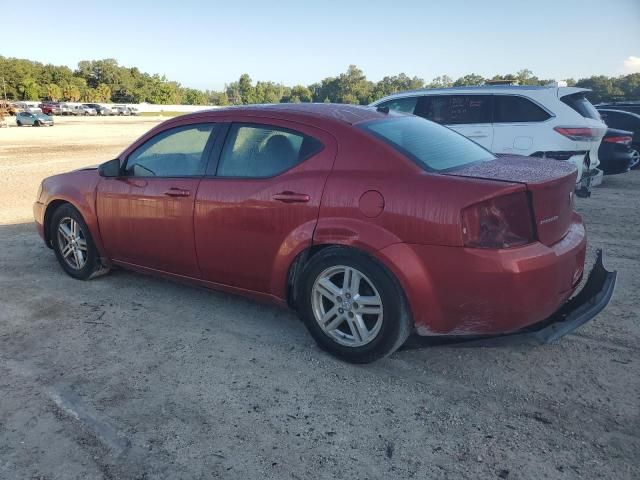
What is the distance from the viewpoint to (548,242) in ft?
9.65

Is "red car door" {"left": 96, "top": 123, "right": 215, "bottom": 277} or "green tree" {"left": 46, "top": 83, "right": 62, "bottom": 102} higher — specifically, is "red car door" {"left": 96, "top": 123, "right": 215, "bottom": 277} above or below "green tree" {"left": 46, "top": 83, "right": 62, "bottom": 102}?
below

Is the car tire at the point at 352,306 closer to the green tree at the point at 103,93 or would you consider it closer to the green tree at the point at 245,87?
the green tree at the point at 103,93

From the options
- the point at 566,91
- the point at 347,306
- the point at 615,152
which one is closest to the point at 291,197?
the point at 347,306

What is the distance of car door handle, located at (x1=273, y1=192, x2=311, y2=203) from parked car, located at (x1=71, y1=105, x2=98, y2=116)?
7188 cm

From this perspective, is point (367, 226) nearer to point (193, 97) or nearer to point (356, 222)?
point (356, 222)

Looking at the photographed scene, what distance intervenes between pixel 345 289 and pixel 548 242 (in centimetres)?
119

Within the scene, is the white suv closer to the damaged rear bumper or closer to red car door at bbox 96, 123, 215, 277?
the damaged rear bumper

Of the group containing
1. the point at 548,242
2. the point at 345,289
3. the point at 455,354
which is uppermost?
the point at 548,242

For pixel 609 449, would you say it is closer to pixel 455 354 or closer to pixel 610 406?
pixel 610 406

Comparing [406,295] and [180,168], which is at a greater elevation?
[180,168]

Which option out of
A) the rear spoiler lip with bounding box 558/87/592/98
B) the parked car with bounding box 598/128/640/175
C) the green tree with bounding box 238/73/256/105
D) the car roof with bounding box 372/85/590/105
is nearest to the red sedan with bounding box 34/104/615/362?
the car roof with bounding box 372/85/590/105

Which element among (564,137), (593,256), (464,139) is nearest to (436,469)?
(464,139)

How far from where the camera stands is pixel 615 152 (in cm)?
989

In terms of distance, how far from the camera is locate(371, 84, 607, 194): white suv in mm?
7559
